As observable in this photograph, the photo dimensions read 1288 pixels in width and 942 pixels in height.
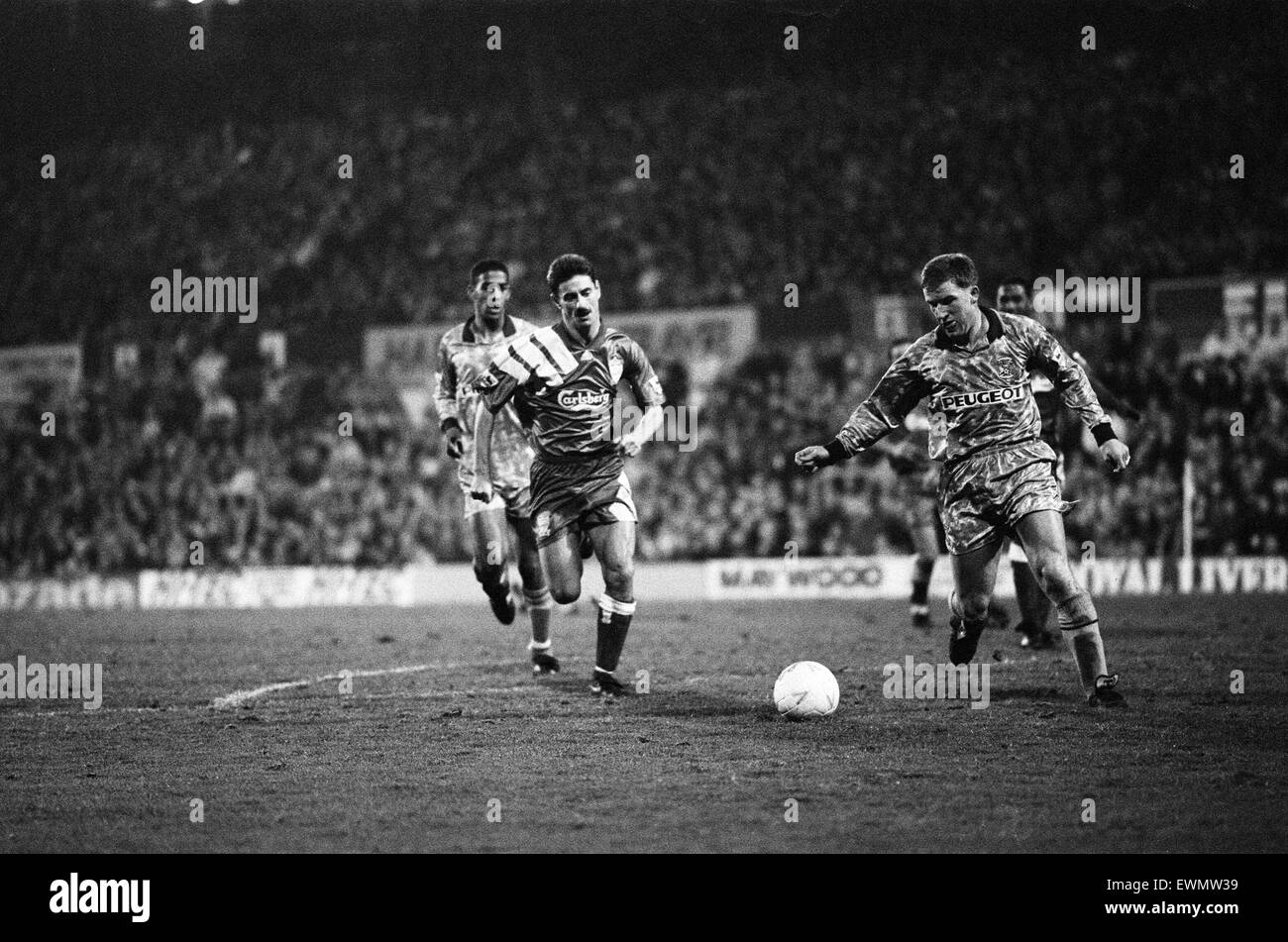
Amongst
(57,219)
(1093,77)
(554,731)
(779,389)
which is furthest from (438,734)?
(57,219)

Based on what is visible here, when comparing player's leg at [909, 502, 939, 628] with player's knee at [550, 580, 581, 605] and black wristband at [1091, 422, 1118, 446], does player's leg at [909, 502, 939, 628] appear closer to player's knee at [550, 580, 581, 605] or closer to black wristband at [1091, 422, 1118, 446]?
player's knee at [550, 580, 581, 605]

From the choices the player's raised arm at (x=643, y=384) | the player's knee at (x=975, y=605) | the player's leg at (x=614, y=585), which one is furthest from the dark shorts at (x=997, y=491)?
the player's leg at (x=614, y=585)

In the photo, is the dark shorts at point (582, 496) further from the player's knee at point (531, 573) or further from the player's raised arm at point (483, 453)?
the player's knee at point (531, 573)

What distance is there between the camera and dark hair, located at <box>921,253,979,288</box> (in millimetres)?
8016

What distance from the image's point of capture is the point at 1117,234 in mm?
23984

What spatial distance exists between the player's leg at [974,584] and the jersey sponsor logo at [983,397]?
0.75m

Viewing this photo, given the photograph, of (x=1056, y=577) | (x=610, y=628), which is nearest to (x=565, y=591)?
(x=610, y=628)

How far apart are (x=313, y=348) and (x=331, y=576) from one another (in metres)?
6.26

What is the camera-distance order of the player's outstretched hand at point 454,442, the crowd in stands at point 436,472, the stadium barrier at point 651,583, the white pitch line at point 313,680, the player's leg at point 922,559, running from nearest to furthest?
the white pitch line at point 313,680, the player's outstretched hand at point 454,442, the player's leg at point 922,559, the stadium barrier at point 651,583, the crowd in stands at point 436,472

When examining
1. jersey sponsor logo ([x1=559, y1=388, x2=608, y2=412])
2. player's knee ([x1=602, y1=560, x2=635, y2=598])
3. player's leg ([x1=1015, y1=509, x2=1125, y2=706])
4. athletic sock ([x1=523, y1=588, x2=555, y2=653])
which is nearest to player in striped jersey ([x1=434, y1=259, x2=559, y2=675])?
athletic sock ([x1=523, y1=588, x2=555, y2=653])

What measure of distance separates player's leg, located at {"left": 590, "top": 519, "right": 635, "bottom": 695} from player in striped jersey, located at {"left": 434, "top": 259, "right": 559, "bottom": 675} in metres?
1.44

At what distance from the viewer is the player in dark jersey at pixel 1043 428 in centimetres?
1088

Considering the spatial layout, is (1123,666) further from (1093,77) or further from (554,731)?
(1093,77)

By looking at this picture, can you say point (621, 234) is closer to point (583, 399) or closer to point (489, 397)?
point (489, 397)
